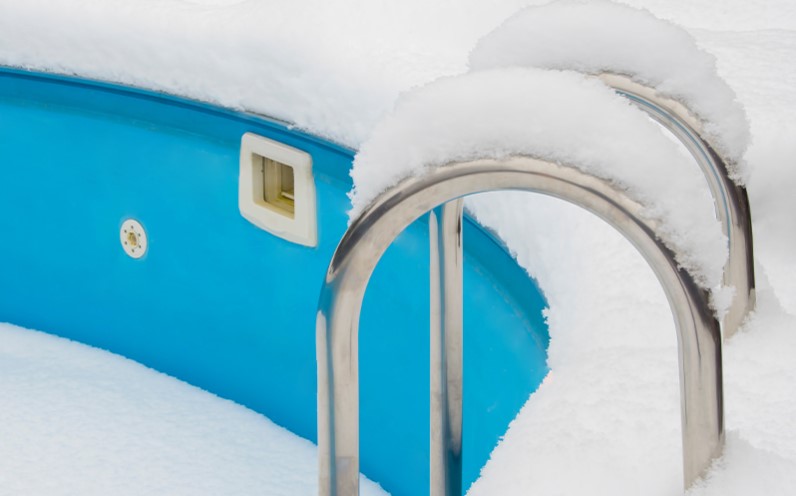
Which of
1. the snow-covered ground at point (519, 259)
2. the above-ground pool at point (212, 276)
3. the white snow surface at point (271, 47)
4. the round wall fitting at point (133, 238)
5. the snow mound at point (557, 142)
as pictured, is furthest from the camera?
the round wall fitting at point (133, 238)

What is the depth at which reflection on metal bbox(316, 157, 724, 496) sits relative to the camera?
0.51 meters

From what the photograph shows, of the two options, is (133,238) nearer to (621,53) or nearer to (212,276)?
(212,276)

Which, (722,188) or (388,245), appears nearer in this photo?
(388,245)

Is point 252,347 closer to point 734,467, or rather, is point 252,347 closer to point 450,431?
point 450,431

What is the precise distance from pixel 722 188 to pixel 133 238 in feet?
4.03

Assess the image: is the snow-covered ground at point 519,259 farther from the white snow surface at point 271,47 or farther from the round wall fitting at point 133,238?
the round wall fitting at point 133,238

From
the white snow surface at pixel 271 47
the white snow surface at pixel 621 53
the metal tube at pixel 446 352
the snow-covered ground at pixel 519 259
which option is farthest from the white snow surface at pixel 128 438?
the white snow surface at pixel 621 53

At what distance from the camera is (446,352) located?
0.76m

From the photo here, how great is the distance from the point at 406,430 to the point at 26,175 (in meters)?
0.93

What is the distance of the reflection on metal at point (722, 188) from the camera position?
76 cm

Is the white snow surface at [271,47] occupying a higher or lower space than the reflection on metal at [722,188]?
higher

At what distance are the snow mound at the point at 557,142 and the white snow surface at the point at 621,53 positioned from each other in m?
0.20

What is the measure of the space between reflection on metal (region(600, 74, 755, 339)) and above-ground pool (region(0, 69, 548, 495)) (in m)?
0.28

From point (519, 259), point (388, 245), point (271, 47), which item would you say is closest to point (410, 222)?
point (388, 245)
